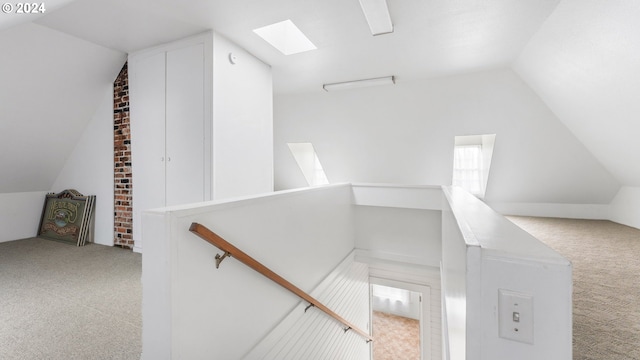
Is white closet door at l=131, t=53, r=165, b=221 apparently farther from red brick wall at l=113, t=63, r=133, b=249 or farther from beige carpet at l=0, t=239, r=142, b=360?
beige carpet at l=0, t=239, r=142, b=360

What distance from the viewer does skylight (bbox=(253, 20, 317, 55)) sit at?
3013 mm

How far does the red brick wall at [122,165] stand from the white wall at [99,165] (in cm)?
10

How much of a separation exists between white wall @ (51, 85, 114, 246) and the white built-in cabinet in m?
0.60

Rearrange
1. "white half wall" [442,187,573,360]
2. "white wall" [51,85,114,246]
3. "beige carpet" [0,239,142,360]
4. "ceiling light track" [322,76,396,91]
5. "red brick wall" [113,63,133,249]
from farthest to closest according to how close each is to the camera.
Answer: "ceiling light track" [322,76,396,91], "white wall" [51,85,114,246], "red brick wall" [113,63,133,249], "beige carpet" [0,239,142,360], "white half wall" [442,187,573,360]

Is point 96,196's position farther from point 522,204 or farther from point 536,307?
point 522,204

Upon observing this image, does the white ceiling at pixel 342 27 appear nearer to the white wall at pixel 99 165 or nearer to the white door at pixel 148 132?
the white door at pixel 148 132

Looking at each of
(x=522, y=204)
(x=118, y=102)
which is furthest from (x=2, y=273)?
(x=522, y=204)

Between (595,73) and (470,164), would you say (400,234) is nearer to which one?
(470,164)

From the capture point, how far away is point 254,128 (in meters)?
3.30

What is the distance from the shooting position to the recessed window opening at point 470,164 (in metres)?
5.11


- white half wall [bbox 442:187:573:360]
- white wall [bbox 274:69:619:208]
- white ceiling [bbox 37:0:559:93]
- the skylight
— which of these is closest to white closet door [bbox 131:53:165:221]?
white ceiling [bbox 37:0:559:93]

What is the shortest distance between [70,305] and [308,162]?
480 cm

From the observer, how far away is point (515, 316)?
2.21ft

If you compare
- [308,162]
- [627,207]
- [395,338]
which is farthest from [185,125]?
[395,338]
